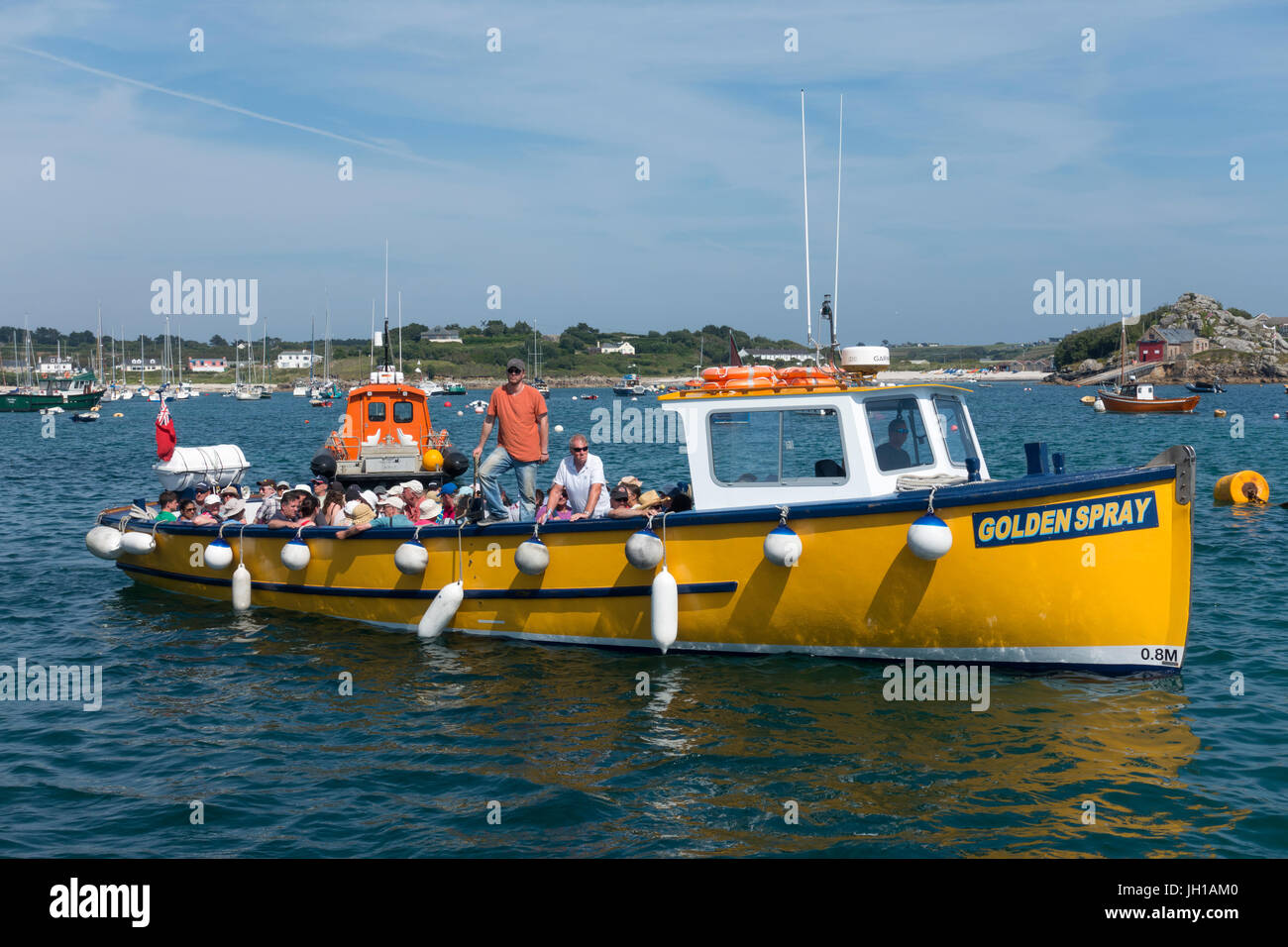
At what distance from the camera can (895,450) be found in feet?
32.0

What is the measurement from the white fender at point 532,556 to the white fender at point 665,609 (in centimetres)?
124

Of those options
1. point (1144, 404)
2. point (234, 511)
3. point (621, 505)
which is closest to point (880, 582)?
point (621, 505)

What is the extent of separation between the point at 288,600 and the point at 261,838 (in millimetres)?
5939

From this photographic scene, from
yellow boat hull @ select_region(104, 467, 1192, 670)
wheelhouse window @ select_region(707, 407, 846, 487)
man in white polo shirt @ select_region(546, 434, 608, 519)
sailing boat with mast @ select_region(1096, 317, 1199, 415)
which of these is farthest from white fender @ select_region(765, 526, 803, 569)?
sailing boat with mast @ select_region(1096, 317, 1199, 415)

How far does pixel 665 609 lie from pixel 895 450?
2.66 metres

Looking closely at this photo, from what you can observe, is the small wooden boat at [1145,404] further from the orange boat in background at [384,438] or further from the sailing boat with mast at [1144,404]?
the orange boat in background at [384,438]

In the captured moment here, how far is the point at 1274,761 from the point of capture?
757 centimetres

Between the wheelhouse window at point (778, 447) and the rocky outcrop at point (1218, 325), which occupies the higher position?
the rocky outcrop at point (1218, 325)

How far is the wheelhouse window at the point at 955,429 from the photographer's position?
10073 mm

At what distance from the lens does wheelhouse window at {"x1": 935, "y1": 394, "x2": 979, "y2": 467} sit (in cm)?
1007

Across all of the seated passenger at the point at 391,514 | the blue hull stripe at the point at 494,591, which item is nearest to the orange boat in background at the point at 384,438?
the blue hull stripe at the point at 494,591

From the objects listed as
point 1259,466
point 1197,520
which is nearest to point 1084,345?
point 1259,466
